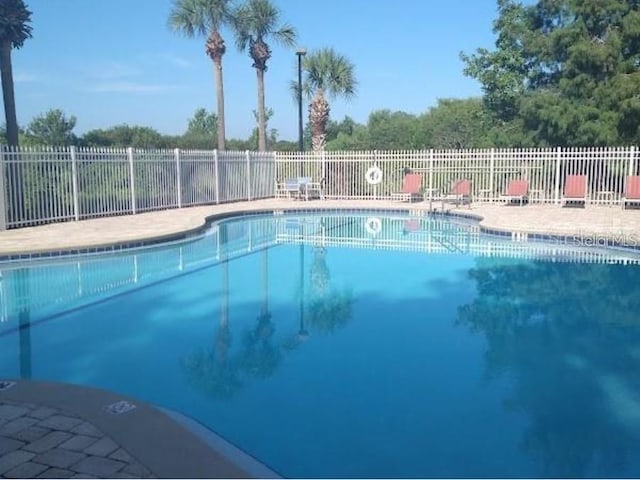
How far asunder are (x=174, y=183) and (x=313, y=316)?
10744mm

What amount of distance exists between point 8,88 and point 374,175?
11.3 m

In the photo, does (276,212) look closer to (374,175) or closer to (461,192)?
(374,175)

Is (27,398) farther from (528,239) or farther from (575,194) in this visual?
(575,194)

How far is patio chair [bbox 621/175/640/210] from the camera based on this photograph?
1393cm

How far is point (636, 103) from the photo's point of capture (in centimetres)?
1555

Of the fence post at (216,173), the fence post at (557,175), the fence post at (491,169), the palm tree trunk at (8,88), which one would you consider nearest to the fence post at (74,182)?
the palm tree trunk at (8,88)

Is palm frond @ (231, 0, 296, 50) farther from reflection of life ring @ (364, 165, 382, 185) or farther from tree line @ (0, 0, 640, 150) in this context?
reflection of life ring @ (364, 165, 382, 185)

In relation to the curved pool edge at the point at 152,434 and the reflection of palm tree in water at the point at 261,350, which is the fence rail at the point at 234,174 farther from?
the curved pool edge at the point at 152,434

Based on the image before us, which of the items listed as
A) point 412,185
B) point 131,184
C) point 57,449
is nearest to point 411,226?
point 412,185

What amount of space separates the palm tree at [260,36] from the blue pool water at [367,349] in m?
14.5

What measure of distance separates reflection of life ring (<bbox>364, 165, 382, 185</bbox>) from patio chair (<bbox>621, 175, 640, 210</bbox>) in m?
7.53

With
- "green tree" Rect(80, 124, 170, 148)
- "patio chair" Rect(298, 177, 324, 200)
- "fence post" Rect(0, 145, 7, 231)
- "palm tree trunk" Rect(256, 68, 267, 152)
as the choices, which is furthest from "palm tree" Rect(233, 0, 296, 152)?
"fence post" Rect(0, 145, 7, 231)

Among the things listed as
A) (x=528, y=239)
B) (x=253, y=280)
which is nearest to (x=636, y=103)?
(x=528, y=239)

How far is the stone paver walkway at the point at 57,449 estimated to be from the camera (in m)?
2.54
